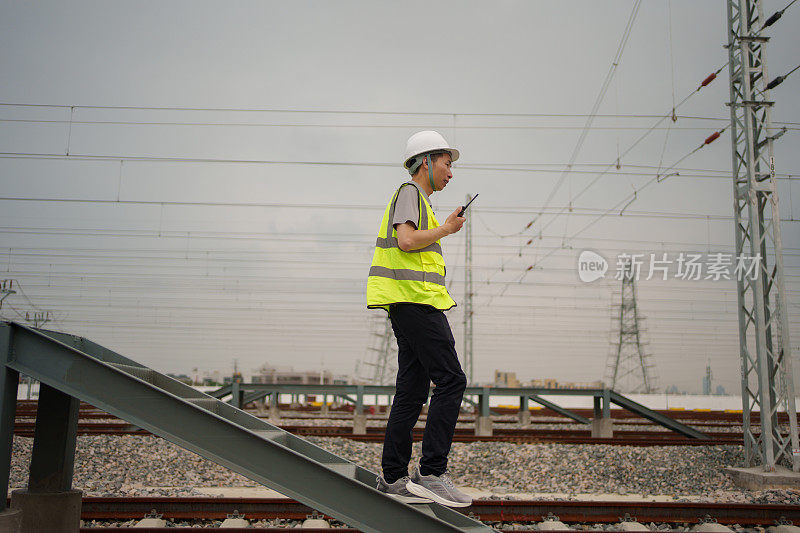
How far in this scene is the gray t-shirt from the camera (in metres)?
3.11

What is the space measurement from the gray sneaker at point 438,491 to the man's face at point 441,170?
164cm

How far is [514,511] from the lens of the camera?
632cm

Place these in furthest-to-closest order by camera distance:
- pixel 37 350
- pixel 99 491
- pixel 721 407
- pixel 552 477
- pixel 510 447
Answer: pixel 721 407, pixel 510 447, pixel 552 477, pixel 99 491, pixel 37 350

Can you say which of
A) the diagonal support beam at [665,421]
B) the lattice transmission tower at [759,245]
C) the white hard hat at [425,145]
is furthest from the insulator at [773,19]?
the white hard hat at [425,145]

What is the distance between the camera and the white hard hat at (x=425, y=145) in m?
3.31

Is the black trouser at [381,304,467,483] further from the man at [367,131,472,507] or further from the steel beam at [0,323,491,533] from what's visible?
the steel beam at [0,323,491,533]

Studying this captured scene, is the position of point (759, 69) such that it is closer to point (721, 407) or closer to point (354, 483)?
point (354, 483)

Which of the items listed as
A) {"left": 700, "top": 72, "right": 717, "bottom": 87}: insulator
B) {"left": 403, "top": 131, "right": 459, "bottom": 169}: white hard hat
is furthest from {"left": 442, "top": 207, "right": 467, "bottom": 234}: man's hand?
{"left": 700, "top": 72, "right": 717, "bottom": 87}: insulator

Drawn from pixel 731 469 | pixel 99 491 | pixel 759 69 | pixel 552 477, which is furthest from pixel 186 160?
pixel 731 469

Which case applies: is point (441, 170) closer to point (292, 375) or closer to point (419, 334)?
point (419, 334)

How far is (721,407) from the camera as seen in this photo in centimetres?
3522

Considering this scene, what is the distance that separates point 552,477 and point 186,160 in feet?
39.7

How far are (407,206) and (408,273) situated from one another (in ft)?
1.20

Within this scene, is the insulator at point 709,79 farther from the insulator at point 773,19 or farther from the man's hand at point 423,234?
the man's hand at point 423,234
